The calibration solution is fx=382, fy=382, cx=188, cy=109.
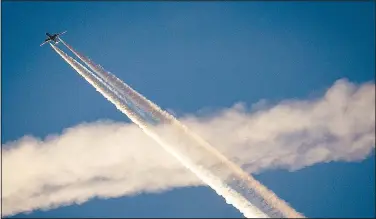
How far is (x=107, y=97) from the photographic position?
244 feet

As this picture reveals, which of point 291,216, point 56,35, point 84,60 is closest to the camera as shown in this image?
point 291,216

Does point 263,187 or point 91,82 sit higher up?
point 91,82

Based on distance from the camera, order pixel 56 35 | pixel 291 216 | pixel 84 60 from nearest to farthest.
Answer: pixel 291 216 < pixel 84 60 < pixel 56 35

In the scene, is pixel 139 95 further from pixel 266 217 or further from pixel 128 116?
pixel 266 217

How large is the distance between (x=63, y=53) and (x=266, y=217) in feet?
172

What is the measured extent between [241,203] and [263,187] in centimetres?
516

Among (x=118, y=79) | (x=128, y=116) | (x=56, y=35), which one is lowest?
(x=128, y=116)

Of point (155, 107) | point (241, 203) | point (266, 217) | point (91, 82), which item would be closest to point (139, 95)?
point (155, 107)

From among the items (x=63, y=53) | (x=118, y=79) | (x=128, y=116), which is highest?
(x=63, y=53)

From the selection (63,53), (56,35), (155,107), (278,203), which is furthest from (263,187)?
(56,35)

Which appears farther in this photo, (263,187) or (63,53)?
(63,53)

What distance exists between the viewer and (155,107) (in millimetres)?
71250

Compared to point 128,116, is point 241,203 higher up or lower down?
lower down

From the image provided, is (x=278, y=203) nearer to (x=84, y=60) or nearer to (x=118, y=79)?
(x=118, y=79)
